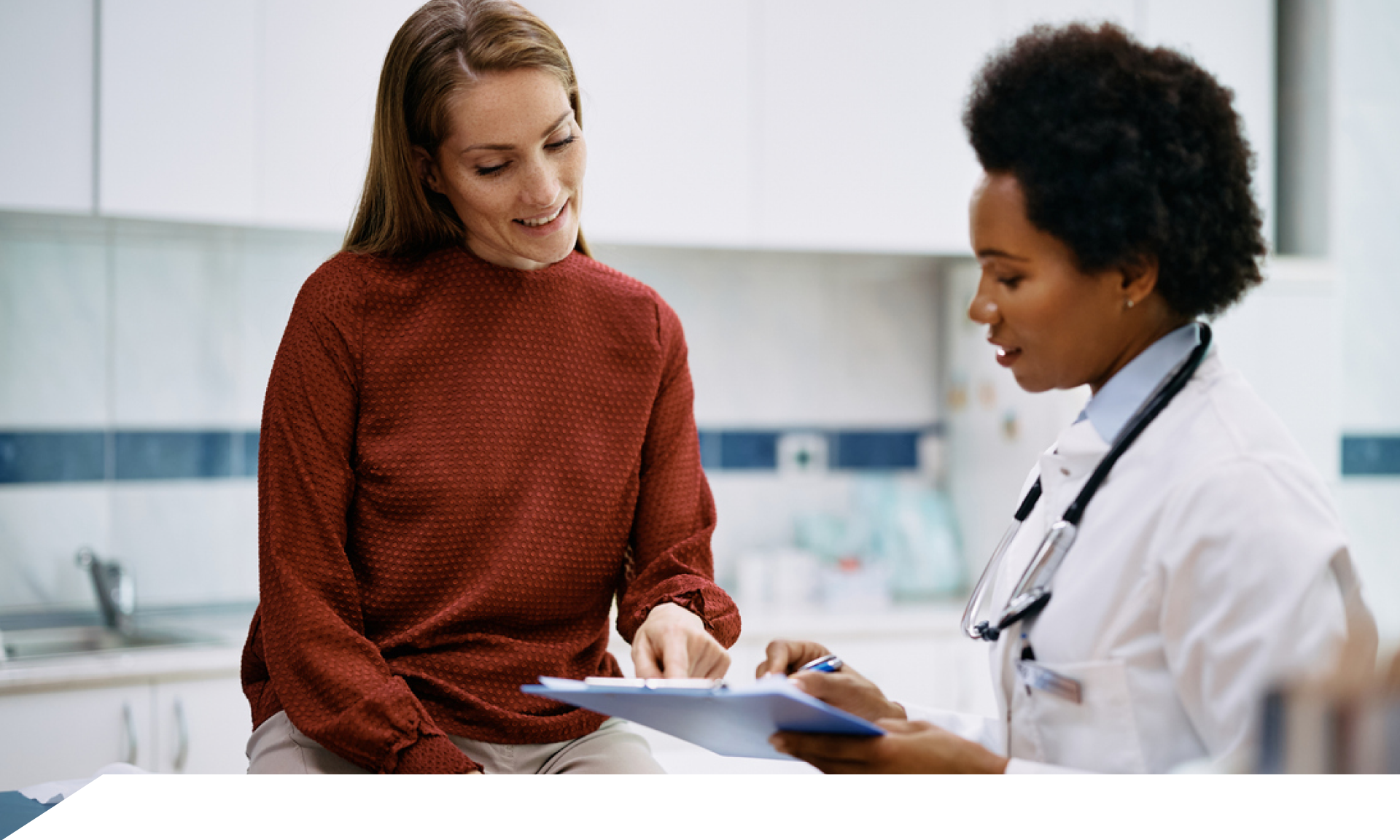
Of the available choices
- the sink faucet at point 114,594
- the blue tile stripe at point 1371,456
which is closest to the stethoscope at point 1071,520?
the sink faucet at point 114,594

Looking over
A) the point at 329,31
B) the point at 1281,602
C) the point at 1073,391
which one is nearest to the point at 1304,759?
the point at 1281,602

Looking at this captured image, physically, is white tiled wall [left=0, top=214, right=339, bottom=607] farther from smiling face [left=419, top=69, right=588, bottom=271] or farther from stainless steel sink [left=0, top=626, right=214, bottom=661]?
smiling face [left=419, top=69, right=588, bottom=271]

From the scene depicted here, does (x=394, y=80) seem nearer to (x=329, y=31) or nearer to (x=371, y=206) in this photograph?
(x=371, y=206)

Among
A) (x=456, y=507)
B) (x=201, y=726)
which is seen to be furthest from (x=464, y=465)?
(x=201, y=726)

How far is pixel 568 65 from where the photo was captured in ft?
4.43

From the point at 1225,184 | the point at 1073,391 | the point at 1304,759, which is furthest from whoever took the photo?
the point at 1073,391

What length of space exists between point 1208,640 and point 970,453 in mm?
2416

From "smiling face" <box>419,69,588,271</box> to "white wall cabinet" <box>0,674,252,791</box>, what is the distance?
1.35 metres

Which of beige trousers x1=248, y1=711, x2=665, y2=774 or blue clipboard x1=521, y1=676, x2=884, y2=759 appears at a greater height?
blue clipboard x1=521, y1=676, x2=884, y2=759

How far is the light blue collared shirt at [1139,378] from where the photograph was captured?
982mm

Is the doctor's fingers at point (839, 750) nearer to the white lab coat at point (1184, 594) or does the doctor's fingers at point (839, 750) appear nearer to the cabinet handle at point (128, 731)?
the white lab coat at point (1184, 594)

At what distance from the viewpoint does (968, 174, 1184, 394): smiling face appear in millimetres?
980

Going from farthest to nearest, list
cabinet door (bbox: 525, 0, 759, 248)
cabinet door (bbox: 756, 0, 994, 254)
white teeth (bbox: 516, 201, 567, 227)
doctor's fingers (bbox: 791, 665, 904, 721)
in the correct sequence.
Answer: cabinet door (bbox: 756, 0, 994, 254) → cabinet door (bbox: 525, 0, 759, 248) → white teeth (bbox: 516, 201, 567, 227) → doctor's fingers (bbox: 791, 665, 904, 721)

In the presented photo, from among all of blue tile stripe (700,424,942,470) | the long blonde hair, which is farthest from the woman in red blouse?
blue tile stripe (700,424,942,470)
